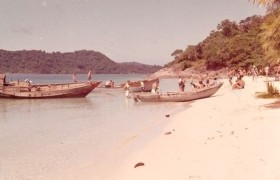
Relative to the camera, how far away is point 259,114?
616 inches

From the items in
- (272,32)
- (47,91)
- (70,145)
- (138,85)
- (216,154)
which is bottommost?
(70,145)

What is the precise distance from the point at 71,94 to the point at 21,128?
2267cm

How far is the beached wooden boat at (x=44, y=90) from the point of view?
145 ft

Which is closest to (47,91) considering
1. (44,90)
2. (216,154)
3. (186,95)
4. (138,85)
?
(44,90)

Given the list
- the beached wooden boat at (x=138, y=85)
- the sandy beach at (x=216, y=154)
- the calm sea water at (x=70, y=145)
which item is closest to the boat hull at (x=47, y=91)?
the beached wooden boat at (x=138, y=85)

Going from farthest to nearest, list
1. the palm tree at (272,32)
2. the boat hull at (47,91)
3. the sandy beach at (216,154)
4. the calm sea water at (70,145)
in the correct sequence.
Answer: the boat hull at (47,91) < the palm tree at (272,32) < the calm sea water at (70,145) < the sandy beach at (216,154)

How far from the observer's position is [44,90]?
146 ft

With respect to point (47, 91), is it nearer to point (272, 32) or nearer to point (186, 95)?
point (186, 95)

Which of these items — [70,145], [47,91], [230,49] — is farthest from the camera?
[230,49]

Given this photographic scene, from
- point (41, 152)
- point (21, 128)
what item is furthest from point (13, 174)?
point (21, 128)

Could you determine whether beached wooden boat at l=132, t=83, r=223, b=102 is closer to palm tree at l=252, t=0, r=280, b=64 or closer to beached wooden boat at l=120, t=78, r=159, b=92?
palm tree at l=252, t=0, r=280, b=64

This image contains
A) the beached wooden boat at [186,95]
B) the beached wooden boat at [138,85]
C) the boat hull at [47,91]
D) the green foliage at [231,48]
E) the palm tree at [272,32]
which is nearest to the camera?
the palm tree at [272,32]

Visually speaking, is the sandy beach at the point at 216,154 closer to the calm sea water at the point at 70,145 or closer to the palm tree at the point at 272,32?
the calm sea water at the point at 70,145

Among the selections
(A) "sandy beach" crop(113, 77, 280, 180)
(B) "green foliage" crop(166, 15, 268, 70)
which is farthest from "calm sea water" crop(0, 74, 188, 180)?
(B) "green foliage" crop(166, 15, 268, 70)
